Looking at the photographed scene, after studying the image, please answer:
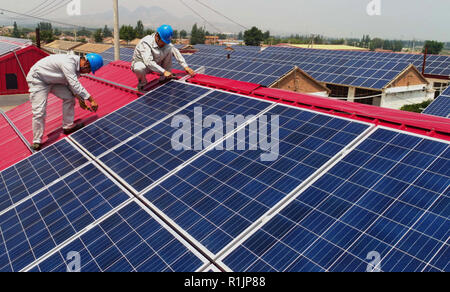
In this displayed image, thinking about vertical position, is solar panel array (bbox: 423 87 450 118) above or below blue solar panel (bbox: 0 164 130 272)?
above

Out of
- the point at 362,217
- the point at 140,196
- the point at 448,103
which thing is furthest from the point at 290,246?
the point at 448,103

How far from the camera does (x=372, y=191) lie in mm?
5504

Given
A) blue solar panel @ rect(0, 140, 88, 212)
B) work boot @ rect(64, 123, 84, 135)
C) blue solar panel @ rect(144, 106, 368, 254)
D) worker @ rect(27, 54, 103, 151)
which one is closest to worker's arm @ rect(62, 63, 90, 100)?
worker @ rect(27, 54, 103, 151)

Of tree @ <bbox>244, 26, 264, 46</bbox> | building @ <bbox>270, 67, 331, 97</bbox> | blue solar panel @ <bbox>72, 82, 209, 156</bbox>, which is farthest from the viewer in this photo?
tree @ <bbox>244, 26, 264, 46</bbox>

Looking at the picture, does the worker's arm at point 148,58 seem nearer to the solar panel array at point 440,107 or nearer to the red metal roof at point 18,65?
the solar panel array at point 440,107

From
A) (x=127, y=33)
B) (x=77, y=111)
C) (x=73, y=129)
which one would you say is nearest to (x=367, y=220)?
(x=73, y=129)

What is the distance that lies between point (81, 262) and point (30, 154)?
20.5 ft

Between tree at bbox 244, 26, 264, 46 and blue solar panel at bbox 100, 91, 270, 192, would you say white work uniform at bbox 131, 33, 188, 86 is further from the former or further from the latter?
tree at bbox 244, 26, 264, 46

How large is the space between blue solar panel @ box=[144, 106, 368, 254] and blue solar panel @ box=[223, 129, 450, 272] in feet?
1.28

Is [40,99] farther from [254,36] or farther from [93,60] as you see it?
[254,36]

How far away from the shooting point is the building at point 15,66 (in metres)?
38.5

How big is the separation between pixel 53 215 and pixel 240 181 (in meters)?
3.87

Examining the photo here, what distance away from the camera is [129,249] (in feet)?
18.2

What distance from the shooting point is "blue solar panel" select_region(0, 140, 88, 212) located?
7894mm
